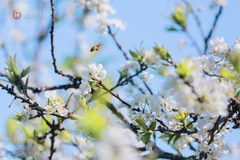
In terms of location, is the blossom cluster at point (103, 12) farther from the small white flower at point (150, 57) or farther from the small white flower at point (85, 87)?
the small white flower at point (85, 87)

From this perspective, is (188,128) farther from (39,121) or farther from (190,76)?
(39,121)

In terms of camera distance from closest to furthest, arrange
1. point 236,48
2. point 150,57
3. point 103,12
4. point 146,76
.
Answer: point 236,48 → point 150,57 → point 146,76 → point 103,12

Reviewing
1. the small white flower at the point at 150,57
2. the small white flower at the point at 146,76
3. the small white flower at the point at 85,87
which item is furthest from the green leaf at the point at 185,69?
the small white flower at the point at 146,76

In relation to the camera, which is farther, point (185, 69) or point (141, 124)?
point (141, 124)

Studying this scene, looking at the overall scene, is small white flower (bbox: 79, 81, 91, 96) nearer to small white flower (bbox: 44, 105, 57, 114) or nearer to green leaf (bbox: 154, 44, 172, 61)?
small white flower (bbox: 44, 105, 57, 114)

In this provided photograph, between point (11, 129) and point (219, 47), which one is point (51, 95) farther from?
point (11, 129)

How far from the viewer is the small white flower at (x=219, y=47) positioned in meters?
1.27

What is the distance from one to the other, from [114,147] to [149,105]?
0.72 m

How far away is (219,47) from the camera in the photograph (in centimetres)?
127

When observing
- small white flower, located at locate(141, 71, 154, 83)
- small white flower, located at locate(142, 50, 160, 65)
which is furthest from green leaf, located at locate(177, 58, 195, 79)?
small white flower, located at locate(141, 71, 154, 83)

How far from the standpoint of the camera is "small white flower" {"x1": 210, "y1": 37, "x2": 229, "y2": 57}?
127 cm

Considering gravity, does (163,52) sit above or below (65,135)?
below

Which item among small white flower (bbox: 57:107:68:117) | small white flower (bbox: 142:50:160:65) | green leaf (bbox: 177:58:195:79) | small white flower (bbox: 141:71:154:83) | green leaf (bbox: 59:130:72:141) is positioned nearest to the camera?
green leaf (bbox: 177:58:195:79)

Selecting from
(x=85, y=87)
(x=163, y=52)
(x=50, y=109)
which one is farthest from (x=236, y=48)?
(x=50, y=109)
